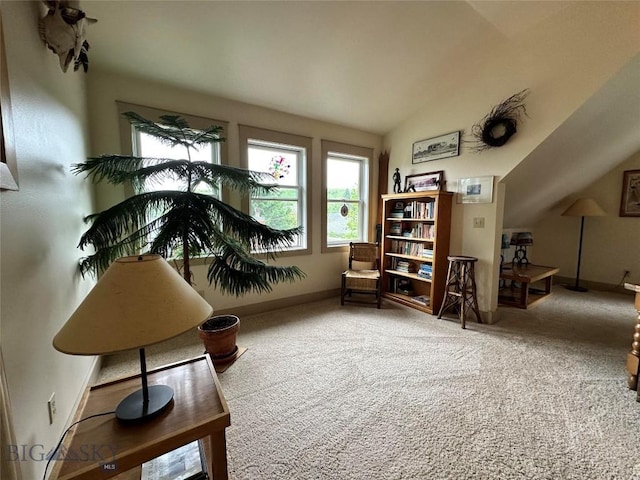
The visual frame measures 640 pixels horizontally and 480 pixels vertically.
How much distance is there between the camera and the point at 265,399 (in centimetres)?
167

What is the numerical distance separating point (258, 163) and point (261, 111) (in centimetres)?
58

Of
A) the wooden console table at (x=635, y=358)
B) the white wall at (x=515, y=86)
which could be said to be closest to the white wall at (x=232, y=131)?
the white wall at (x=515, y=86)

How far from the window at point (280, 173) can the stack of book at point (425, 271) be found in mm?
1519

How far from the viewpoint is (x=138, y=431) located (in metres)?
0.82

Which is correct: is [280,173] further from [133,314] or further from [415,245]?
[133,314]

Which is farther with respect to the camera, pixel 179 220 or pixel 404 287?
pixel 404 287

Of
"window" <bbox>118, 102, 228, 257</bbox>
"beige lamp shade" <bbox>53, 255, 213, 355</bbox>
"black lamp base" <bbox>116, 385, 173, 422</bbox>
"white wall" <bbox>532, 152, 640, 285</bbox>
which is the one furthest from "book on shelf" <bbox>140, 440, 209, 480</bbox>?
"white wall" <bbox>532, 152, 640, 285</bbox>

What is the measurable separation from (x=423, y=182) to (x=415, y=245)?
2.77 feet

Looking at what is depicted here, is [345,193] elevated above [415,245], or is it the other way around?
[345,193]

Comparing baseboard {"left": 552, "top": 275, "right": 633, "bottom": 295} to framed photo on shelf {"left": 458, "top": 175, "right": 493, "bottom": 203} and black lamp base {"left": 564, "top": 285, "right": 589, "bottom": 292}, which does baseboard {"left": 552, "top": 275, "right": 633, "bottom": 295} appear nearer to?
black lamp base {"left": 564, "top": 285, "right": 589, "bottom": 292}

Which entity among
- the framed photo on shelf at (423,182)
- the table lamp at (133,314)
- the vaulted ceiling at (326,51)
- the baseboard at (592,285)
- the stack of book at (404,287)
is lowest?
the baseboard at (592,285)

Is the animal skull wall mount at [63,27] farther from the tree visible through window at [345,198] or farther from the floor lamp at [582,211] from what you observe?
the floor lamp at [582,211]

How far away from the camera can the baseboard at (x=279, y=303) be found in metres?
2.99

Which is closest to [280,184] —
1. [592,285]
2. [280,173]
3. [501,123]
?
[280,173]
